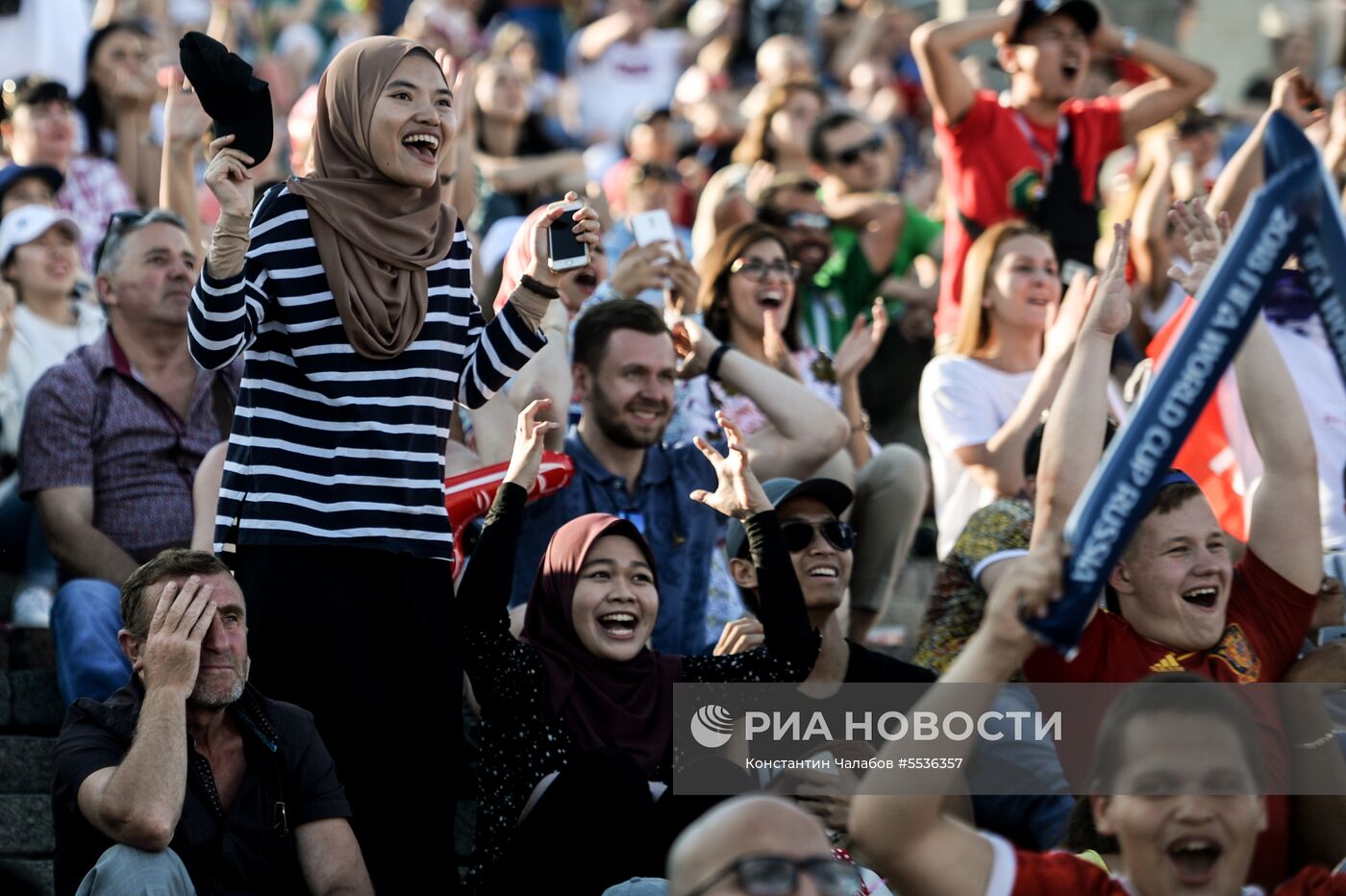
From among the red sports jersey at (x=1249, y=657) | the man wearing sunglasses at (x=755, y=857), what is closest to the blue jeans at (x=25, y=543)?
the red sports jersey at (x=1249, y=657)

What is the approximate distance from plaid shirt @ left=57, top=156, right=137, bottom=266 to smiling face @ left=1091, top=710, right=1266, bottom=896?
6530mm

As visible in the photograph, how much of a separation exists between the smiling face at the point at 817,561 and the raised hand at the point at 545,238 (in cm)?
122

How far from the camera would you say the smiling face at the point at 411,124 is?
192 inches

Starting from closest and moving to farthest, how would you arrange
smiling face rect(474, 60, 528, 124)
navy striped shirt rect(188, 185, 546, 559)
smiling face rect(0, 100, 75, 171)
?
navy striped shirt rect(188, 185, 546, 559)
smiling face rect(0, 100, 75, 171)
smiling face rect(474, 60, 528, 124)

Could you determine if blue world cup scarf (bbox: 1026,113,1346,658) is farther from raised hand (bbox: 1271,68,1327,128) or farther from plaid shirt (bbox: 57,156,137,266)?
plaid shirt (bbox: 57,156,137,266)

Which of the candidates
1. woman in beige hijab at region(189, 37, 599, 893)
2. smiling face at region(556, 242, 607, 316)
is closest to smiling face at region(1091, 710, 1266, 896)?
woman in beige hijab at region(189, 37, 599, 893)

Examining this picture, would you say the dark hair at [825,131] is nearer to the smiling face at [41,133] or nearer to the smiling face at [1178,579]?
the smiling face at [41,133]

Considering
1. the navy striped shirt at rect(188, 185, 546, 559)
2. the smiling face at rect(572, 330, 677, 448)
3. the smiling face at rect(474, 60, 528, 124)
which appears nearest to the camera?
the navy striped shirt at rect(188, 185, 546, 559)

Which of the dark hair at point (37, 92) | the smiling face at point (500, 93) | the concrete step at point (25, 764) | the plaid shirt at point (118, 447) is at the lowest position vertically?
the concrete step at point (25, 764)

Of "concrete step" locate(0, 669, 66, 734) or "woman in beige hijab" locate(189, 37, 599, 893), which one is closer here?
"woman in beige hijab" locate(189, 37, 599, 893)

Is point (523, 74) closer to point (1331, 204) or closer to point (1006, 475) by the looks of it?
point (1006, 475)

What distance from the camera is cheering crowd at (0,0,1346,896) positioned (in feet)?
14.7

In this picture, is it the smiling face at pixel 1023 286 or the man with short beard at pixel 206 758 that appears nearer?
the man with short beard at pixel 206 758

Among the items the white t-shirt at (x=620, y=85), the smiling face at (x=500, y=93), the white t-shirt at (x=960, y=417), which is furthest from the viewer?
the white t-shirt at (x=620, y=85)
